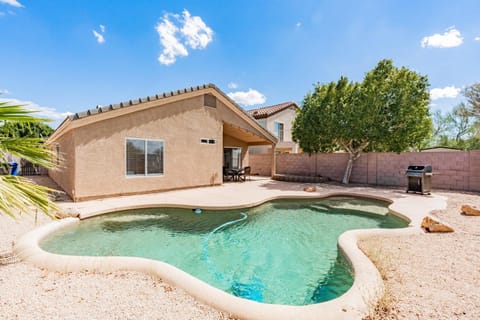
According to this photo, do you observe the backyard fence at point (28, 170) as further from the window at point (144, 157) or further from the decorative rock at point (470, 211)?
the decorative rock at point (470, 211)

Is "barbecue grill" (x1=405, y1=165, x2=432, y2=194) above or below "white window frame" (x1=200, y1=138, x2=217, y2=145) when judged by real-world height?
below

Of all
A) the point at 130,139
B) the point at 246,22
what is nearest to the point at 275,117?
the point at 246,22

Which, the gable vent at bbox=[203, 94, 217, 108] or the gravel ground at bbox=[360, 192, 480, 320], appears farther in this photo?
the gable vent at bbox=[203, 94, 217, 108]

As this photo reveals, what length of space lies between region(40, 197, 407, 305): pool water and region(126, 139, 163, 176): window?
2.66m

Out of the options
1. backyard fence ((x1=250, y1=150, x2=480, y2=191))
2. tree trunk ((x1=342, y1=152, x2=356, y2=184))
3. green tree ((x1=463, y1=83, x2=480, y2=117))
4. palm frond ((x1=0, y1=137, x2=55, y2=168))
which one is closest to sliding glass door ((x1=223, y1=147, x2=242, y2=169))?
backyard fence ((x1=250, y1=150, x2=480, y2=191))

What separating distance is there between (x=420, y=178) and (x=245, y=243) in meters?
10.1

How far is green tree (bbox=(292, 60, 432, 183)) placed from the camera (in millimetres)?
12000

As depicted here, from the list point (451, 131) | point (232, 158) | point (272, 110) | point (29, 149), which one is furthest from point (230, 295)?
point (451, 131)

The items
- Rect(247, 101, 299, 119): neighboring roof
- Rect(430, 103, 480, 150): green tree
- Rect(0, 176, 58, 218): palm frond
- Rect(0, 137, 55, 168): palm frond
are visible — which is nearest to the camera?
Rect(0, 176, 58, 218): palm frond

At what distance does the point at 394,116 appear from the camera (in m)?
12.2

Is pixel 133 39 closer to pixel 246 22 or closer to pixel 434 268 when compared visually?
pixel 246 22

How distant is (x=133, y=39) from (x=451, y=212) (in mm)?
16208

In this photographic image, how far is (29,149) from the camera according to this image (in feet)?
10.1

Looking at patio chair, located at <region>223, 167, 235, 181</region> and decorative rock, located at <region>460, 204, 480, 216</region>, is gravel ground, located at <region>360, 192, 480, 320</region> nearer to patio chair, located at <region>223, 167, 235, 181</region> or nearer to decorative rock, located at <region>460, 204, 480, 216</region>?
decorative rock, located at <region>460, 204, 480, 216</region>
